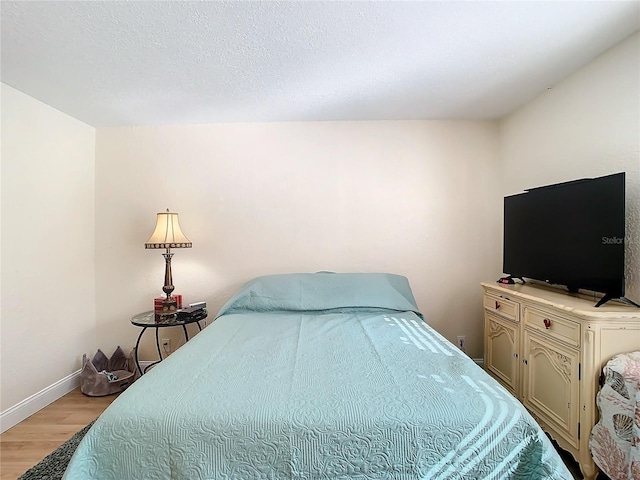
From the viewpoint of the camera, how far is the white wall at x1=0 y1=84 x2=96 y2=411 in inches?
90.4

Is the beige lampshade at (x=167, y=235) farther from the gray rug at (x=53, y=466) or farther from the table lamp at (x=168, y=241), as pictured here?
the gray rug at (x=53, y=466)

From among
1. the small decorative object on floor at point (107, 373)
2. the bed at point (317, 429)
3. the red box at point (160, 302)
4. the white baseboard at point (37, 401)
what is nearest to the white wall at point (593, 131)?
the bed at point (317, 429)

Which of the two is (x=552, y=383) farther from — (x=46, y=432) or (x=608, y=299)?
(x=46, y=432)

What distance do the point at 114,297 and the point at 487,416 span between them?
315 cm

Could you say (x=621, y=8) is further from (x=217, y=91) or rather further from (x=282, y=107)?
(x=217, y=91)

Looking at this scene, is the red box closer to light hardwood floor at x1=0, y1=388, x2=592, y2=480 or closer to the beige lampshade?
the beige lampshade

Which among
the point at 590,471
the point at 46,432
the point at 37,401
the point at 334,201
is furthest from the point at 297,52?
the point at 37,401

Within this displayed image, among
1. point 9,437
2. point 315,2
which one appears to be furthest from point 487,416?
point 9,437

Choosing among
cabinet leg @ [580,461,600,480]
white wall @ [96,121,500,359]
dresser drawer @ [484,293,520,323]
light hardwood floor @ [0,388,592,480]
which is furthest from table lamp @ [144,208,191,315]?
cabinet leg @ [580,461,600,480]

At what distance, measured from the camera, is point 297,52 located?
1.92m

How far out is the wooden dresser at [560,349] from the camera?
1.59 metres

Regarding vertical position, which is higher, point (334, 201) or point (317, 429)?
point (334, 201)

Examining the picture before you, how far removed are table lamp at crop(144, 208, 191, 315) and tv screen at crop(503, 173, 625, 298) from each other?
2.57m

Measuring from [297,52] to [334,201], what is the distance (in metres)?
1.36
